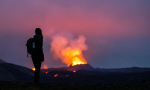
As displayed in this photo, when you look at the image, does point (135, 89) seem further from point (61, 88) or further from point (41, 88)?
point (41, 88)

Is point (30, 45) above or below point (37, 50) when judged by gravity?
above

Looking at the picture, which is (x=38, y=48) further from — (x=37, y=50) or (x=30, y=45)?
(x=30, y=45)

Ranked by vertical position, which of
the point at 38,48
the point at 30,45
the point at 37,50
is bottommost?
the point at 37,50

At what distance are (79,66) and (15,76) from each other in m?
90.9

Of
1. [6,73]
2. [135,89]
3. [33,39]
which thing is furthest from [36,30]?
[6,73]

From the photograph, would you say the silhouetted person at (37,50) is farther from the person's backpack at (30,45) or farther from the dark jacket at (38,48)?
the person's backpack at (30,45)

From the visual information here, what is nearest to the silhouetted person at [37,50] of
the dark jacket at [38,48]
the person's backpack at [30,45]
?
the dark jacket at [38,48]

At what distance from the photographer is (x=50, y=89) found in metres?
9.02

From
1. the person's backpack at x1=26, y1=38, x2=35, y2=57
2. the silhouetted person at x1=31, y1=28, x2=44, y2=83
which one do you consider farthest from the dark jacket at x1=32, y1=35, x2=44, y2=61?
the person's backpack at x1=26, y1=38, x2=35, y2=57

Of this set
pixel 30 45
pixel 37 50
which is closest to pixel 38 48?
pixel 37 50

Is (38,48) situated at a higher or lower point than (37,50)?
higher

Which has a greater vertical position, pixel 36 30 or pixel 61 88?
pixel 36 30

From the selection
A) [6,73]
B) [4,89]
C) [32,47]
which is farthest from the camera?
[6,73]

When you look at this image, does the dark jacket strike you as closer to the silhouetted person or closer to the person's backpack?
the silhouetted person
